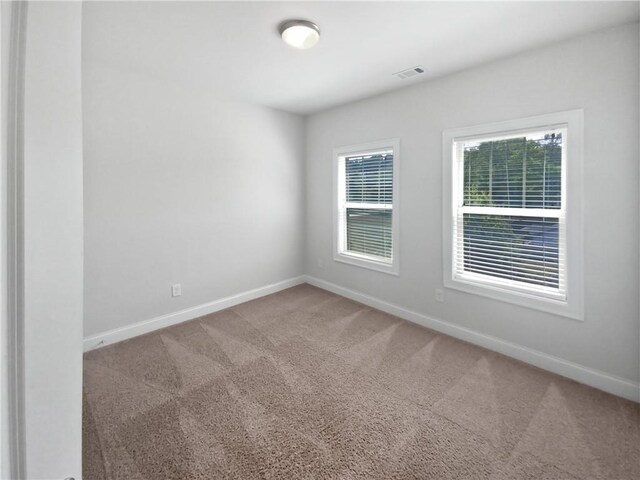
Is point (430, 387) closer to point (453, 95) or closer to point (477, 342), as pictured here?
point (477, 342)

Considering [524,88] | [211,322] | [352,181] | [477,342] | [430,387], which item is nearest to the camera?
[430,387]

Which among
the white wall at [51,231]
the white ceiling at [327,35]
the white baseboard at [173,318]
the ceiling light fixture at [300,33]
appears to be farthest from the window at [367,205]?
the white wall at [51,231]

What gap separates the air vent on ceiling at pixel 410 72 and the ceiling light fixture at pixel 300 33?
1029 millimetres

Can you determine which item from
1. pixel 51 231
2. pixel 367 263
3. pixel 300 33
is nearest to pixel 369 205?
pixel 367 263

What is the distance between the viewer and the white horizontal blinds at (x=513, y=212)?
247cm

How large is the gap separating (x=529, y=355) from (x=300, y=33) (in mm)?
3061

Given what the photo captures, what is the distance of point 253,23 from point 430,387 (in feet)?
9.32

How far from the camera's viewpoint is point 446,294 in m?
3.10

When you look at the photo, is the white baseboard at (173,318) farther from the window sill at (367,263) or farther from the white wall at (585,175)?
the white wall at (585,175)

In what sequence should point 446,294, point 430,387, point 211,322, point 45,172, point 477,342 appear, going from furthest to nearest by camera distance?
point 211,322 → point 446,294 → point 477,342 → point 430,387 → point 45,172

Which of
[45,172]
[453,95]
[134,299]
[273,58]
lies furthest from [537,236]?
[134,299]

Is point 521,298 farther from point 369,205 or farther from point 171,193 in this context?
point 171,193

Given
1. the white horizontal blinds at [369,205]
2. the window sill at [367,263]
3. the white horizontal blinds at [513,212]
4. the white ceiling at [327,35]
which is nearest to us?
the white ceiling at [327,35]

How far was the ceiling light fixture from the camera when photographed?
208 cm
